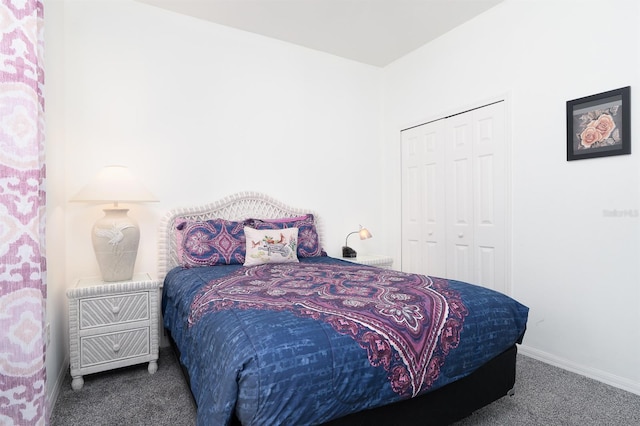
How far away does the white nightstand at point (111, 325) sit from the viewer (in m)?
2.17

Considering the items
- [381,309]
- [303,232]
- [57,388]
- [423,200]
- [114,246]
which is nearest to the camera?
[381,309]

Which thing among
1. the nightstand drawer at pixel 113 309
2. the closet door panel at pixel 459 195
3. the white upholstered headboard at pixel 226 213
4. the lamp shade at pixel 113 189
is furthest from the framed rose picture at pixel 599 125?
the nightstand drawer at pixel 113 309

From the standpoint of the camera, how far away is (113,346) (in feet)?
7.42

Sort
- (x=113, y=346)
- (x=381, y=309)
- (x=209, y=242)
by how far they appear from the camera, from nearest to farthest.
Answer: (x=381, y=309), (x=113, y=346), (x=209, y=242)

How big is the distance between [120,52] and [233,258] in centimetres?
191

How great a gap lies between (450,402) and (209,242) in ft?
6.60

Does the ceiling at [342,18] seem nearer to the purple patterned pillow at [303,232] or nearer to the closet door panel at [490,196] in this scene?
the closet door panel at [490,196]

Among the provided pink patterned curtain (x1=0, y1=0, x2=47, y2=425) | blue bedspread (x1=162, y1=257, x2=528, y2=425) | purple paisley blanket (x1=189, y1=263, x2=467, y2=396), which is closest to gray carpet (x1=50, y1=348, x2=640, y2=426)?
blue bedspread (x1=162, y1=257, x2=528, y2=425)

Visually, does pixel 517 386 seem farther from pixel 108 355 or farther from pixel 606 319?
pixel 108 355

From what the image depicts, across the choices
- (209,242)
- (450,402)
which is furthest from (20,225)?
(450,402)

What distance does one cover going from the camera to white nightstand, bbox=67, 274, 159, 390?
2.17 m

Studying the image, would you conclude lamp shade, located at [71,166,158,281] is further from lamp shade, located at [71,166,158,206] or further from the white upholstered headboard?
the white upholstered headboard

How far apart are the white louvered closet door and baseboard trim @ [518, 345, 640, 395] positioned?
0.49 meters

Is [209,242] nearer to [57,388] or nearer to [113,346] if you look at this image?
[113,346]
